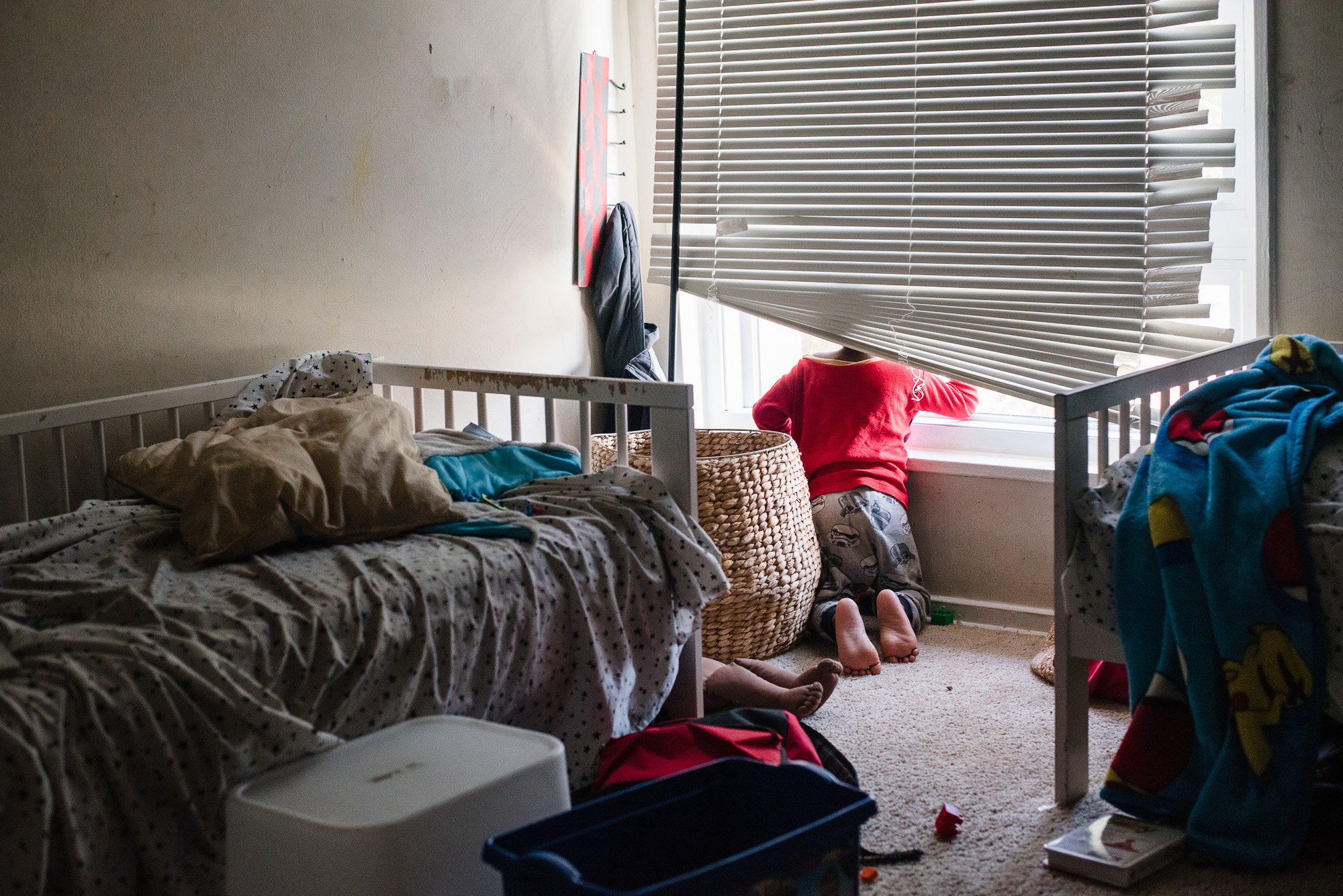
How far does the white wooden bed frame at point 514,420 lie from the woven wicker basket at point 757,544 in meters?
0.43

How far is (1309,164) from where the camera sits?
233cm

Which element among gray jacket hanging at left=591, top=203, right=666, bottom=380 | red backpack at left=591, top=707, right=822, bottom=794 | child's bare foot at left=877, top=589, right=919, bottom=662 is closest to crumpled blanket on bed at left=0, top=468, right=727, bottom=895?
red backpack at left=591, top=707, right=822, bottom=794

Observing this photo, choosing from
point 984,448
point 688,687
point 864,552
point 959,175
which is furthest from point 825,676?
point 959,175

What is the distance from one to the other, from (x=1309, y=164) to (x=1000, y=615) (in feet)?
3.93

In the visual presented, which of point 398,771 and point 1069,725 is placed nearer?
point 398,771

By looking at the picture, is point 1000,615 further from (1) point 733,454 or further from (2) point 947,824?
(2) point 947,824

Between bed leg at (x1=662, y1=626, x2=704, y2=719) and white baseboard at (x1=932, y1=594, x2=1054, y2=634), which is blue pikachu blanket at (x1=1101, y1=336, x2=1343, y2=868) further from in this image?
white baseboard at (x1=932, y1=594, x2=1054, y2=634)

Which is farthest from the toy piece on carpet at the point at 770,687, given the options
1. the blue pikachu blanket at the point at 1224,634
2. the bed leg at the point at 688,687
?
the blue pikachu blanket at the point at 1224,634

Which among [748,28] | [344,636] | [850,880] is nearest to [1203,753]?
[850,880]

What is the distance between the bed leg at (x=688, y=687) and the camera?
201cm

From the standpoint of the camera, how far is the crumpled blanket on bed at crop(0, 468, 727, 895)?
1.13m

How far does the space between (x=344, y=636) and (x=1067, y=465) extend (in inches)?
42.7

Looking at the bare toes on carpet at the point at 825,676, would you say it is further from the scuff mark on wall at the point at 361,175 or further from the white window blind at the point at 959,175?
the scuff mark on wall at the point at 361,175

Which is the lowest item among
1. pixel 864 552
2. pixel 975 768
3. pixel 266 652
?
pixel 975 768
